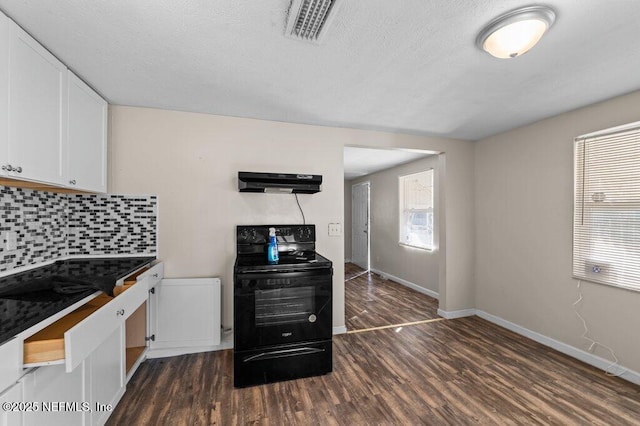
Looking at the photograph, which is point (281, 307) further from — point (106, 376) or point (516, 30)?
point (516, 30)

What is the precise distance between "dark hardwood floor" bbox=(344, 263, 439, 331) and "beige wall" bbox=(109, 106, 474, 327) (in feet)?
1.96

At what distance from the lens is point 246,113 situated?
2617mm

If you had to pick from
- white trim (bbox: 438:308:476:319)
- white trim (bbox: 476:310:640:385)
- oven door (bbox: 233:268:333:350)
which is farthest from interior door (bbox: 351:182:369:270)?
oven door (bbox: 233:268:333:350)

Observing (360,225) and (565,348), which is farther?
(360,225)

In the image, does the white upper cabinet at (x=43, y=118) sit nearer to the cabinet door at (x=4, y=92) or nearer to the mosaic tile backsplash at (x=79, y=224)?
the cabinet door at (x=4, y=92)

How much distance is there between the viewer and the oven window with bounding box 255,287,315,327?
2.12 metres

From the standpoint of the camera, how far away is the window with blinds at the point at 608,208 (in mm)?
2174

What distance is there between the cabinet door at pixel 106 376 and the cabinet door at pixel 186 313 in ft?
1.84

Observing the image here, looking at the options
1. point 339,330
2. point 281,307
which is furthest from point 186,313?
point 339,330

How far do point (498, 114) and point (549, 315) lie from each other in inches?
80.2

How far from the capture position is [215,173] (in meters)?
2.66

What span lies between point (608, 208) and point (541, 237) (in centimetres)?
60

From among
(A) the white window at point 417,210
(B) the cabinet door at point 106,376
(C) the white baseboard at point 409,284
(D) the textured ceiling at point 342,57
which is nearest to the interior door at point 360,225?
(C) the white baseboard at point 409,284

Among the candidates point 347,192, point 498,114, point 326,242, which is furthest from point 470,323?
point 347,192
